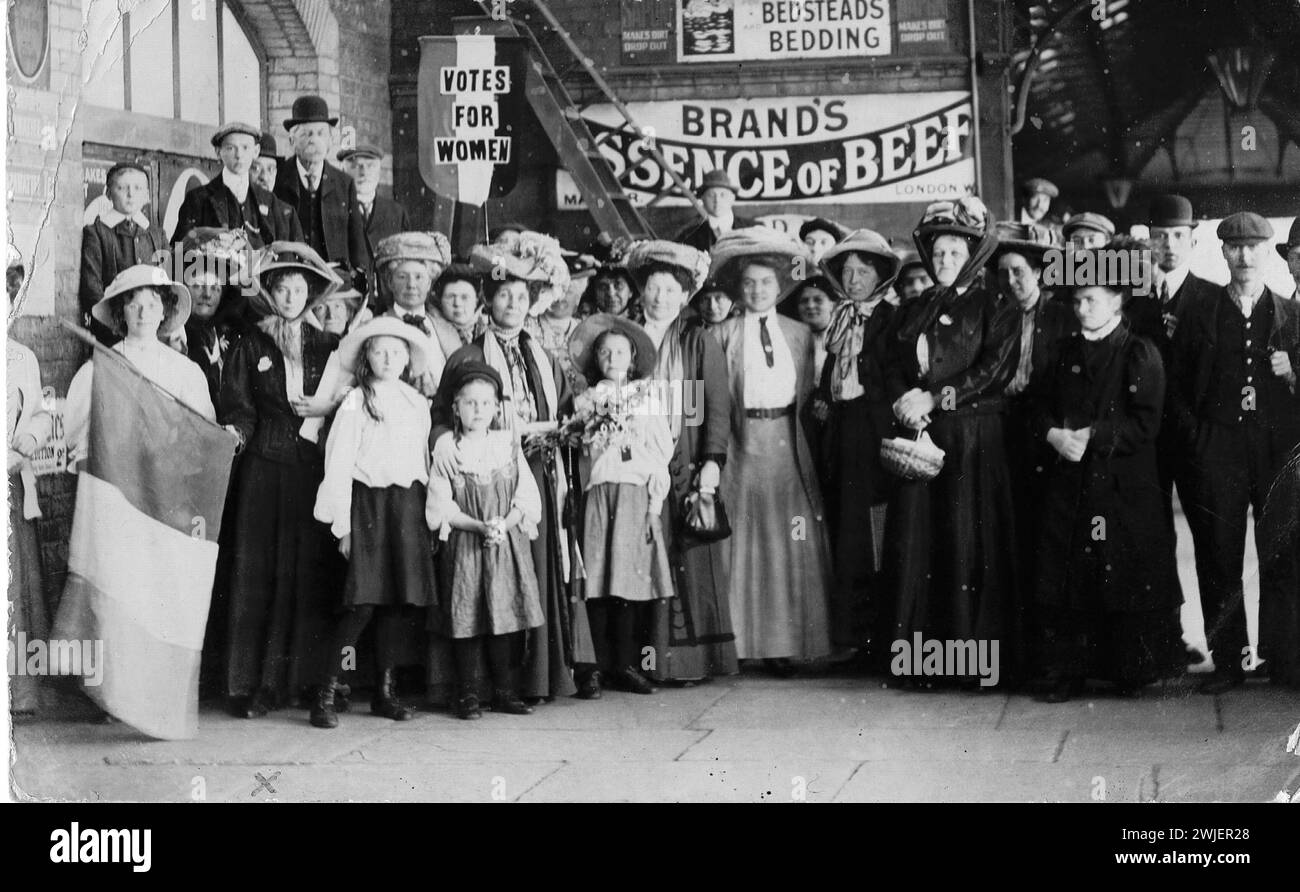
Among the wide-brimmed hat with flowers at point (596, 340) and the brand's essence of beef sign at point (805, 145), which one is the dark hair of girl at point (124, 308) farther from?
the brand's essence of beef sign at point (805, 145)

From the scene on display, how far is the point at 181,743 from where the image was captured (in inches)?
220

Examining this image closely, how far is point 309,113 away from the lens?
573 cm

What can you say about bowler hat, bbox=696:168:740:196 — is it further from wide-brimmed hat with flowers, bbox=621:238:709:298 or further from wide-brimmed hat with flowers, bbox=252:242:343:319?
wide-brimmed hat with flowers, bbox=252:242:343:319

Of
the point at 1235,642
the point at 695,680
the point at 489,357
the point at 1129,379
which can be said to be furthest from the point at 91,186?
the point at 1235,642

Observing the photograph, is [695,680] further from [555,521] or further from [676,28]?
[676,28]

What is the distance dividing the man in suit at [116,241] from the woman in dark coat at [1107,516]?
10.5 ft

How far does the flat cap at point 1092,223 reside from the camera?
551 cm

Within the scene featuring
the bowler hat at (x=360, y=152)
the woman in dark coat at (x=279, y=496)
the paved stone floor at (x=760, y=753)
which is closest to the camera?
the paved stone floor at (x=760, y=753)

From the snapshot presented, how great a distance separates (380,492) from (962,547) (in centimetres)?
201

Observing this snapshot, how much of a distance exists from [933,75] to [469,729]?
2.78 meters

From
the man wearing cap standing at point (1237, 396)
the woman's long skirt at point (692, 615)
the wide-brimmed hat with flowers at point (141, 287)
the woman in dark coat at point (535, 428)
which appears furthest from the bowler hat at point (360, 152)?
the man wearing cap standing at point (1237, 396)

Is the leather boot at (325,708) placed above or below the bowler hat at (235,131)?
below

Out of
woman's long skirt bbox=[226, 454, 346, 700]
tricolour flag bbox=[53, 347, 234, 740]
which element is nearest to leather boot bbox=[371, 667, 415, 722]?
woman's long skirt bbox=[226, 454, 346, 700]

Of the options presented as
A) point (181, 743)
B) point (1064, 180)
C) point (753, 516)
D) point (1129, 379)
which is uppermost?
point (1064, 180)
